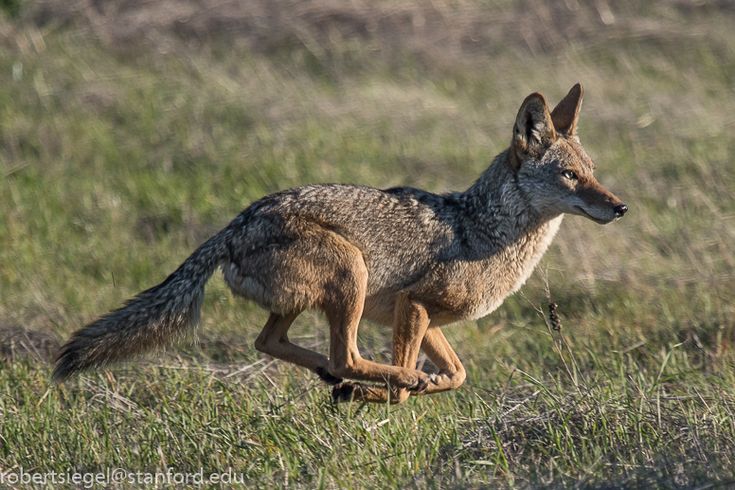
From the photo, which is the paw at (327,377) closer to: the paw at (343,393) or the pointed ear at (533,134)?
the paw at (343,393)

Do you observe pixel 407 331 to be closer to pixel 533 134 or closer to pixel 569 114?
pixel 533 134

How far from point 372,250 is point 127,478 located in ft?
6.29

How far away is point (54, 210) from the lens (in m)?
11.0

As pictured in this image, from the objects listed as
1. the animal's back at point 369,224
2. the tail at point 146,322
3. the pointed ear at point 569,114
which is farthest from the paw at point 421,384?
the pointed ear at point 569,114

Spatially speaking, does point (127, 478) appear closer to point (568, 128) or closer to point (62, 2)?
point (568, 128)

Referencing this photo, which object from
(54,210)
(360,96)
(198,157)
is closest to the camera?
(54,210)

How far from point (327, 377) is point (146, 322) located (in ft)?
3.33

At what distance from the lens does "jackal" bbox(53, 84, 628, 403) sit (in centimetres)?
638

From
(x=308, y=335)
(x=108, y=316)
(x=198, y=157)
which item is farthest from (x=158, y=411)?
(x=198, y=157)

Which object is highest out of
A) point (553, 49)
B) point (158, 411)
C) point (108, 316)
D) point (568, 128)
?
point (568, 128)

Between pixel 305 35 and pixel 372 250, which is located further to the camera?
pixel 305 35

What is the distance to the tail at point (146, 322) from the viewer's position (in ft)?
20.0

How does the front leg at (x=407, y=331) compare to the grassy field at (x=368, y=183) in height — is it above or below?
above

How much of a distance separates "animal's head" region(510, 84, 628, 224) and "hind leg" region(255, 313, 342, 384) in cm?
154
